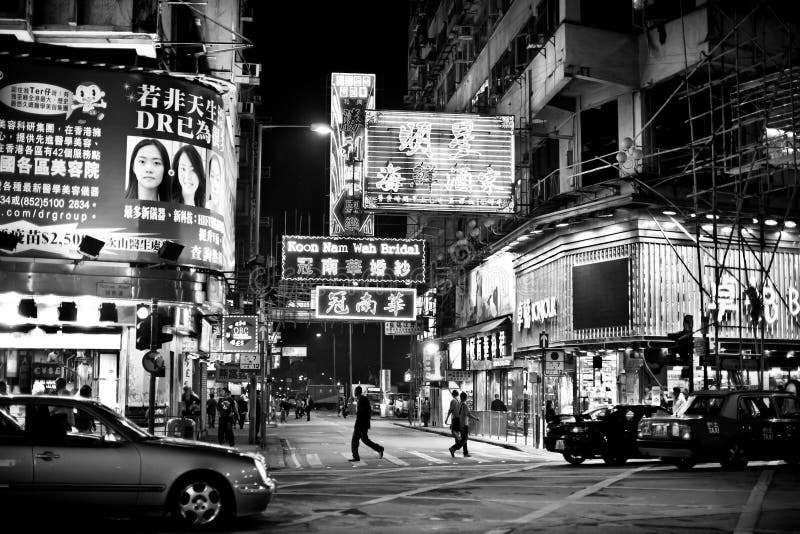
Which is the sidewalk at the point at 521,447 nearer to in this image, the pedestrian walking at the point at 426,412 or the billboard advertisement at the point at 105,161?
the pedestrian walking at the point at 426,412

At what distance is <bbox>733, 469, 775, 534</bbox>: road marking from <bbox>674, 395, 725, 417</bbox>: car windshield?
1800mm

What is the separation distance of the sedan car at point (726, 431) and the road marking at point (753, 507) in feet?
4.27

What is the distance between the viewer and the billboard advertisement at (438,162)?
28078mm

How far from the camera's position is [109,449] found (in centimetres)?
996

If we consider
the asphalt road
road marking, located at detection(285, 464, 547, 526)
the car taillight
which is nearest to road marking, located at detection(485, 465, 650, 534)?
the asphalt road

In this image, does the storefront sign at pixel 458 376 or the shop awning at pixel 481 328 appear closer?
the shop awning at pixel 481 328

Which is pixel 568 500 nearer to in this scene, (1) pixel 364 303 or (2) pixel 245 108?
(1) pixel 364 303

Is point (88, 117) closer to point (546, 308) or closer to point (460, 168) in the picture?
point (460, 168)

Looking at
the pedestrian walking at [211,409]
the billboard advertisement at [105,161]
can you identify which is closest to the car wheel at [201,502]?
the billboard advertisement at [105,161]

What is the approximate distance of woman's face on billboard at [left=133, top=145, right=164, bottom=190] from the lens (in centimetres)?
2227

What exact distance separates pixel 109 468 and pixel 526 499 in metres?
5.93

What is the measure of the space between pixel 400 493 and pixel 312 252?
15326 millimetres

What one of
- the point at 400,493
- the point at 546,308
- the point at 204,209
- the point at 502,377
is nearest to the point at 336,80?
the point at 502,377

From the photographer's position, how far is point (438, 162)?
28359 mm
